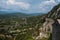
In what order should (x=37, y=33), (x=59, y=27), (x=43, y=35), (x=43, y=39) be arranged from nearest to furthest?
(x=59, y=27) < (x=43, y=39) < (x=43, y=35) < (x=37, y=33)

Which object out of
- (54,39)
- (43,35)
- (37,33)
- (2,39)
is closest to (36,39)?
(43,35)

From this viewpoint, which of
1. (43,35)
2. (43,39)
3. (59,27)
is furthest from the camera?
(43,35)

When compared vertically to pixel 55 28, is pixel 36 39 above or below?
below

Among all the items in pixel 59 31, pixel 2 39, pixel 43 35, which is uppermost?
pixel 59 31

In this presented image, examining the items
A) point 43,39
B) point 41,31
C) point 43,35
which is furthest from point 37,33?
point 43,39

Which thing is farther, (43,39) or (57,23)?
(43,39)

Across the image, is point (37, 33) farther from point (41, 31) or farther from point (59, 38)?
point (59, 38)

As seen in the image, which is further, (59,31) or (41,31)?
(41,31)

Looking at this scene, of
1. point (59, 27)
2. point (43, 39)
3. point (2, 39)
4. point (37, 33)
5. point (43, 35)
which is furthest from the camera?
point (2, 39)

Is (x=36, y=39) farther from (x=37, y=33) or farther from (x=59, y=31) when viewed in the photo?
(x=59, y=31)
